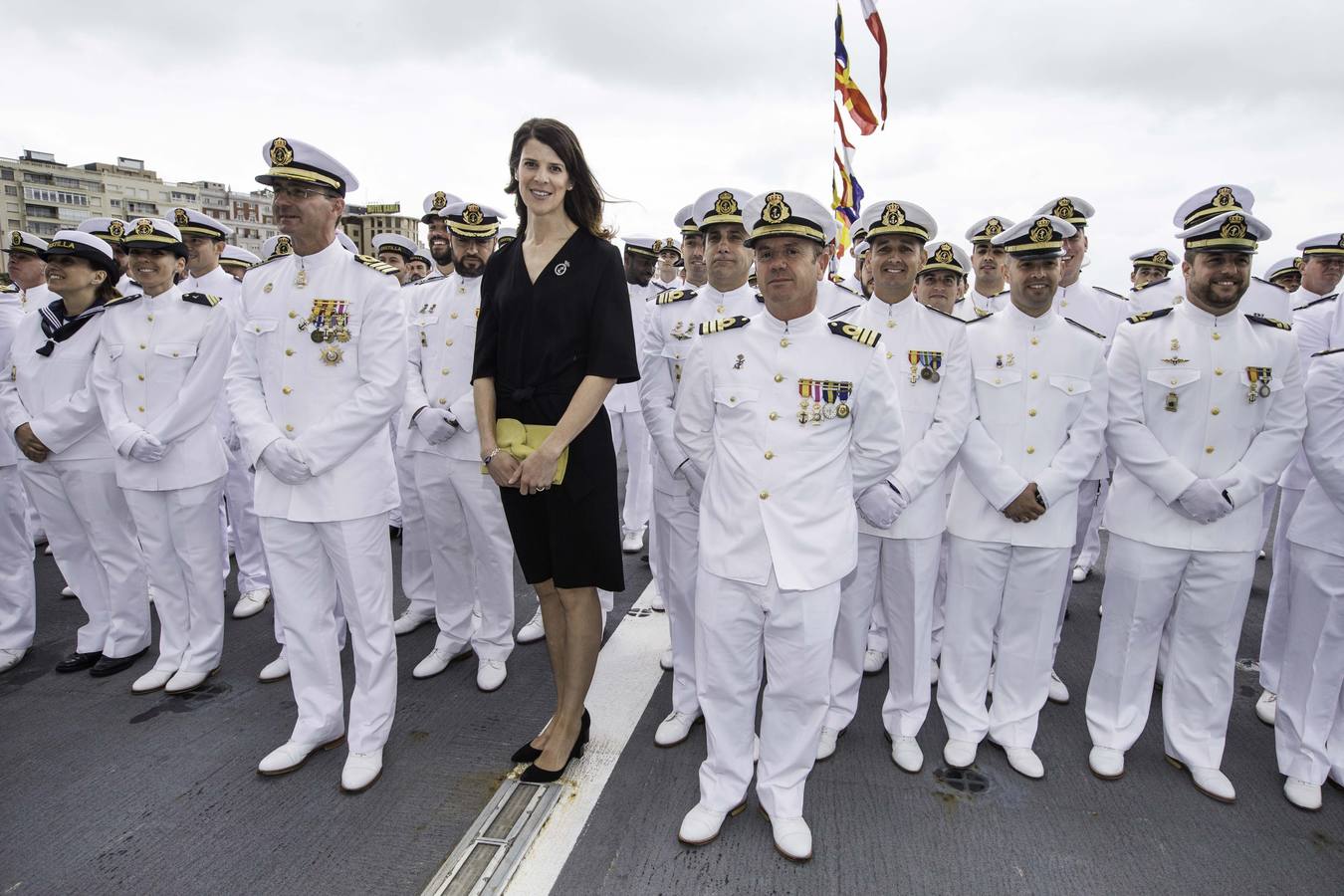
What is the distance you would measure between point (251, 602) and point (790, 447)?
398 cm

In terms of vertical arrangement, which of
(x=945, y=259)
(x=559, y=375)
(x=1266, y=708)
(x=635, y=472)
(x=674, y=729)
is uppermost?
(x=945, y=259)

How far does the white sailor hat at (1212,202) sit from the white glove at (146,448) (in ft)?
18.1

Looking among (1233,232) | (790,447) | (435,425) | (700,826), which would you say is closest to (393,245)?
(435,425)

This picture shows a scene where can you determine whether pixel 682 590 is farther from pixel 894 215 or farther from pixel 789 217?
pixel 894 215

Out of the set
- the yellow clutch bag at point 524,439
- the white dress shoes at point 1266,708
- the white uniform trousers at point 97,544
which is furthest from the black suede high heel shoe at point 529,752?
the white dress shoes at point 1266,708

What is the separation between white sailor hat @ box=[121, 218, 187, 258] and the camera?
3.71m

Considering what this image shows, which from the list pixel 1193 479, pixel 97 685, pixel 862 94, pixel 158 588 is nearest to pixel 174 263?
pixel 158 588

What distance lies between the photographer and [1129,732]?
320 cm

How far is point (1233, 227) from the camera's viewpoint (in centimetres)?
289

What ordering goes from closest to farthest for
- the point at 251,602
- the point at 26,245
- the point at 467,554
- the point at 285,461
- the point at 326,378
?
the point at 285,461, the point at 326,378, the point at 467,554, the point at 251,602, the point at 26,245

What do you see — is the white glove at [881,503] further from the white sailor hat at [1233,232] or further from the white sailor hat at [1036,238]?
the white sailor hat at [1233,232]

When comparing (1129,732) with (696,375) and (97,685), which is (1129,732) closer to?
(696,375)

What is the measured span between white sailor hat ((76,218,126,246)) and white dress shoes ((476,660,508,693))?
11.3ft

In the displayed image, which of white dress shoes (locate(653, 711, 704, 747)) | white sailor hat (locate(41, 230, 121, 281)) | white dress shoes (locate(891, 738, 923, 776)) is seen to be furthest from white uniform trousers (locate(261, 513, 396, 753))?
white sailor hat (locate(41, 230, 121, 281))
